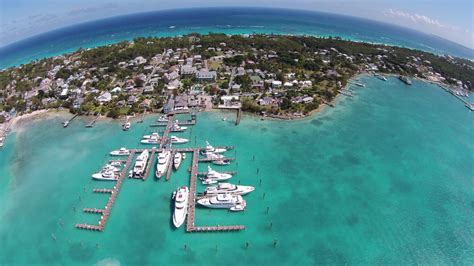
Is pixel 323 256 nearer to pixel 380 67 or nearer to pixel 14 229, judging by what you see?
pixel 14 229

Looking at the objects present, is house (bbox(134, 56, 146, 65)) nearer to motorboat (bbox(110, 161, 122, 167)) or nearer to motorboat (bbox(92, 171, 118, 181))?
motorboat (bbox(110, 161, 122, 167))

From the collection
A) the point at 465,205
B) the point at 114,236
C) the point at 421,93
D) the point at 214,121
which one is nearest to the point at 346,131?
the point at 465,205

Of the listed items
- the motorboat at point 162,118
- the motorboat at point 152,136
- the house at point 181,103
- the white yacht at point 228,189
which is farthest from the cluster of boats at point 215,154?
the house at point 181,103

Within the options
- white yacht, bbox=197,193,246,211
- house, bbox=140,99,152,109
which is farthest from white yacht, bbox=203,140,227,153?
house, bbox=140,99,152,109

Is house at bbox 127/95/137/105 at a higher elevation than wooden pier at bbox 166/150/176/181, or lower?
higher

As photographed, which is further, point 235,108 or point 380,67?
point 380,67

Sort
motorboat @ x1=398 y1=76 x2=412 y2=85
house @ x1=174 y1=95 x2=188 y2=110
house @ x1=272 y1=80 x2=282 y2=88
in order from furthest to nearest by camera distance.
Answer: motorboat @ x1=398 y1=76 x2=412 y2=85, house @ x1=272 y1=80 x2=282 y2=88, house @ x1=174 y1=95 x2=188 y2=110
